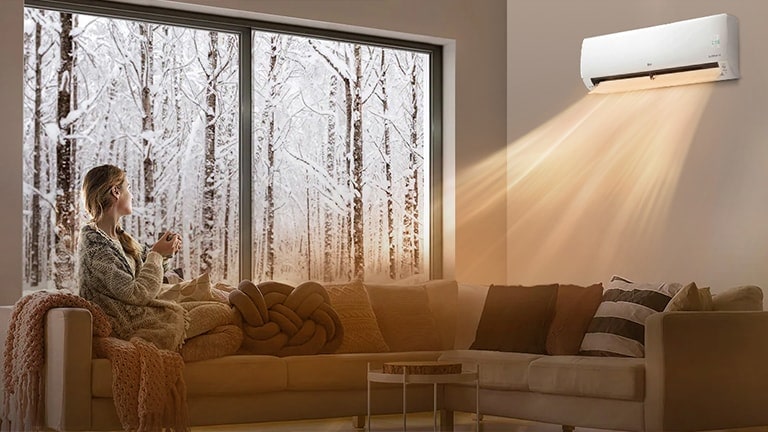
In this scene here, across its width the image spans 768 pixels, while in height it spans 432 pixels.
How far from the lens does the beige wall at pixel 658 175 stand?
5.75 m

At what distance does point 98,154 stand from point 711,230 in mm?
3248

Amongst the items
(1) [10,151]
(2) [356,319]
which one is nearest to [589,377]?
(2) [356,319]

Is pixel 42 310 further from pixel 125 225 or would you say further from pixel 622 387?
pixel 622 387

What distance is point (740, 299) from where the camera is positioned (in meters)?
5.16

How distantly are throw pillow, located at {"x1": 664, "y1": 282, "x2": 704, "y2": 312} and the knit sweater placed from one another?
7.26 ft

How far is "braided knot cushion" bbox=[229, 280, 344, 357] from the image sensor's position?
529 cm

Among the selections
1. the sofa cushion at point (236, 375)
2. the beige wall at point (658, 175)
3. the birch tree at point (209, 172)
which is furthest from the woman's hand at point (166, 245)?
the beige wall at point (658, 175)

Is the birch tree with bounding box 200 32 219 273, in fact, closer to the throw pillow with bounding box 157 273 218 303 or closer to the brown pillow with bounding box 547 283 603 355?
the throw pillow with bounding box 157 273 218 303

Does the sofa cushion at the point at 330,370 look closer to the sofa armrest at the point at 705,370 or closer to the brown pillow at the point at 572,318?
the brown pillow at the point at 572,318

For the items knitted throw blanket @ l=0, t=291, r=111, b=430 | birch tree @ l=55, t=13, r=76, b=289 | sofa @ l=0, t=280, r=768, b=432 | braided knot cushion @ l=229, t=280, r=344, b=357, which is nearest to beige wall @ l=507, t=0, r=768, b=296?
sofa @ l=0, t=280, r=768, b=432

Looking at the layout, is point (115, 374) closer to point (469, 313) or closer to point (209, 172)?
point (209, 172)

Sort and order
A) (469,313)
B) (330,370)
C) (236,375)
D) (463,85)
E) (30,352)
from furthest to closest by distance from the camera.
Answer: (463,85) < (469,313) < (330,370) < (236,375) < (30,352)

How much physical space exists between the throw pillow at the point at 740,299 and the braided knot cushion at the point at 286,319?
180 cm

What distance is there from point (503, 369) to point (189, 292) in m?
1.53
